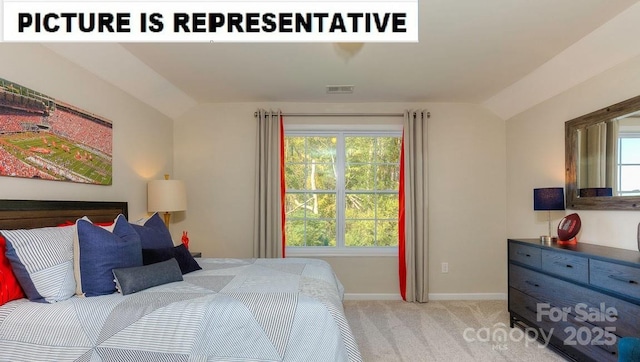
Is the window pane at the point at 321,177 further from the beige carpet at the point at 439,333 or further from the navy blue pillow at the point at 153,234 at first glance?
the navy blue pillow at the point at 153,234

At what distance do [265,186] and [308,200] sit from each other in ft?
1.94

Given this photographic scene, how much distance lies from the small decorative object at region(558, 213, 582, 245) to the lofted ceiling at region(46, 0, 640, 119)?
120 cm

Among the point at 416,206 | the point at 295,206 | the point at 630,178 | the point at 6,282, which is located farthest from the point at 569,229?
the point at 6,282

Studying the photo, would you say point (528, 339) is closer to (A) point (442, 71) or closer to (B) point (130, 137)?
(A) point (442, 71)

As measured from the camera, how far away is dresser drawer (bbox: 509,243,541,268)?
9.22 ft

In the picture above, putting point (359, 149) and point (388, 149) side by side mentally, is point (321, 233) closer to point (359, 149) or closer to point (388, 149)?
point (359, 149)

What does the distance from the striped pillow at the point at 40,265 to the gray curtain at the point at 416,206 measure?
3274mm

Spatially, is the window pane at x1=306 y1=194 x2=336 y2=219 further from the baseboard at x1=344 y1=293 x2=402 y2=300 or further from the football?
the football

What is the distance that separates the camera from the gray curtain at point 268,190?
13.1 ft

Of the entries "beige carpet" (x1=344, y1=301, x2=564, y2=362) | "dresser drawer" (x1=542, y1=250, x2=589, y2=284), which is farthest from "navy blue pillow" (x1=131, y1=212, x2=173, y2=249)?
"dresser drawer" (x1=542, y1=250, x2=589, y2=284)

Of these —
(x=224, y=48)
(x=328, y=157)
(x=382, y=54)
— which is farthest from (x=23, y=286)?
(x=328, y=157)

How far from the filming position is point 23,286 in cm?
175

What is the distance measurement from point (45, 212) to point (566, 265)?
3604mm

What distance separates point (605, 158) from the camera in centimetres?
265
